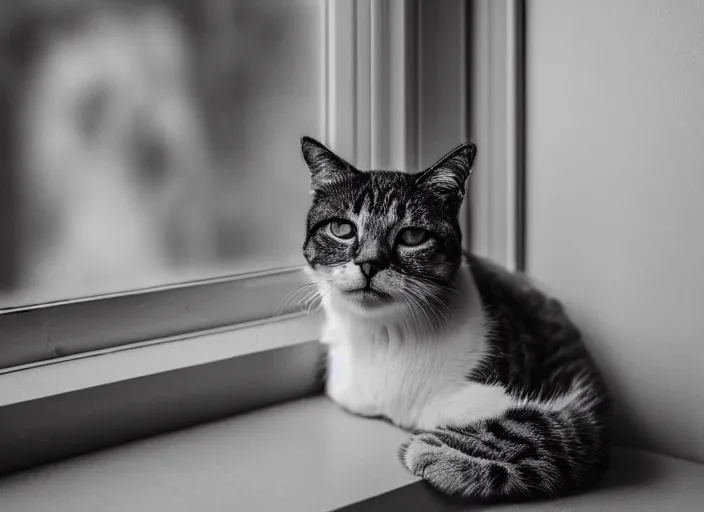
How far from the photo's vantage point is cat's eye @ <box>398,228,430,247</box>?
113cm

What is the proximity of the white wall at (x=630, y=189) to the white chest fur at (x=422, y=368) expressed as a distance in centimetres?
26

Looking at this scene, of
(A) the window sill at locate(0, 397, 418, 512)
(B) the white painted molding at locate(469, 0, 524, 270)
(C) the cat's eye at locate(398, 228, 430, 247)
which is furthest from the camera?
(B) the white painted molding at locate(469, 0, 524, 270)

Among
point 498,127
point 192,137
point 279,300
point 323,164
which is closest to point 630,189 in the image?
point 498,127

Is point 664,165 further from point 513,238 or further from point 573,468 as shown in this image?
point 573,468

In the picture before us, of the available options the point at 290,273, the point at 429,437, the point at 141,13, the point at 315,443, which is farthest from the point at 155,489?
the point at 141,13

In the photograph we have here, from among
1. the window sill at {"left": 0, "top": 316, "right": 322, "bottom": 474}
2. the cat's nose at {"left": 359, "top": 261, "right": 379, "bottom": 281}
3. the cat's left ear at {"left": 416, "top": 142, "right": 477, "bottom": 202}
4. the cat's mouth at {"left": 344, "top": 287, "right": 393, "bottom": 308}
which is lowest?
the window sill at {"left": 0, "top": 316, "right": 322, "bottom": 474}

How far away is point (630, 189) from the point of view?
1297 mm

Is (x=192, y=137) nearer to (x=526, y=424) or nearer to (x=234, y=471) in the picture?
(x=234, y=471)

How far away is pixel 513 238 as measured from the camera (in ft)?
4.89

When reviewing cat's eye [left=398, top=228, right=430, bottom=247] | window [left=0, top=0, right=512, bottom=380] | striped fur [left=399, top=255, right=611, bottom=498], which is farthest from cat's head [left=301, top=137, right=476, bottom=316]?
window [left=0, top=0, right=512, bottom=380]

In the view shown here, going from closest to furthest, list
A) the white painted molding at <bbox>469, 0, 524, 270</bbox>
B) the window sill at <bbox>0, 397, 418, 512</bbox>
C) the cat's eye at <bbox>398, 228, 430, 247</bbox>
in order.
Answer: the window sill at <bbox>0, 397, 418, 512</bbox>
the cat's eye at <bbox>398, 228, 430, 247</bbox>
the white painted molding at <bbox>469, 0, 524, 270</bbox>

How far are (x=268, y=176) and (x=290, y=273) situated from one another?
0.61 ft

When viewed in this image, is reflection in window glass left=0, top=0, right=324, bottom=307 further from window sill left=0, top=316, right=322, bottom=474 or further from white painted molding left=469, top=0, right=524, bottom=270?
white painted molding left=469, top=0, right=524, bottom=270

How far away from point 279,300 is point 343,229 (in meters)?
0.32
